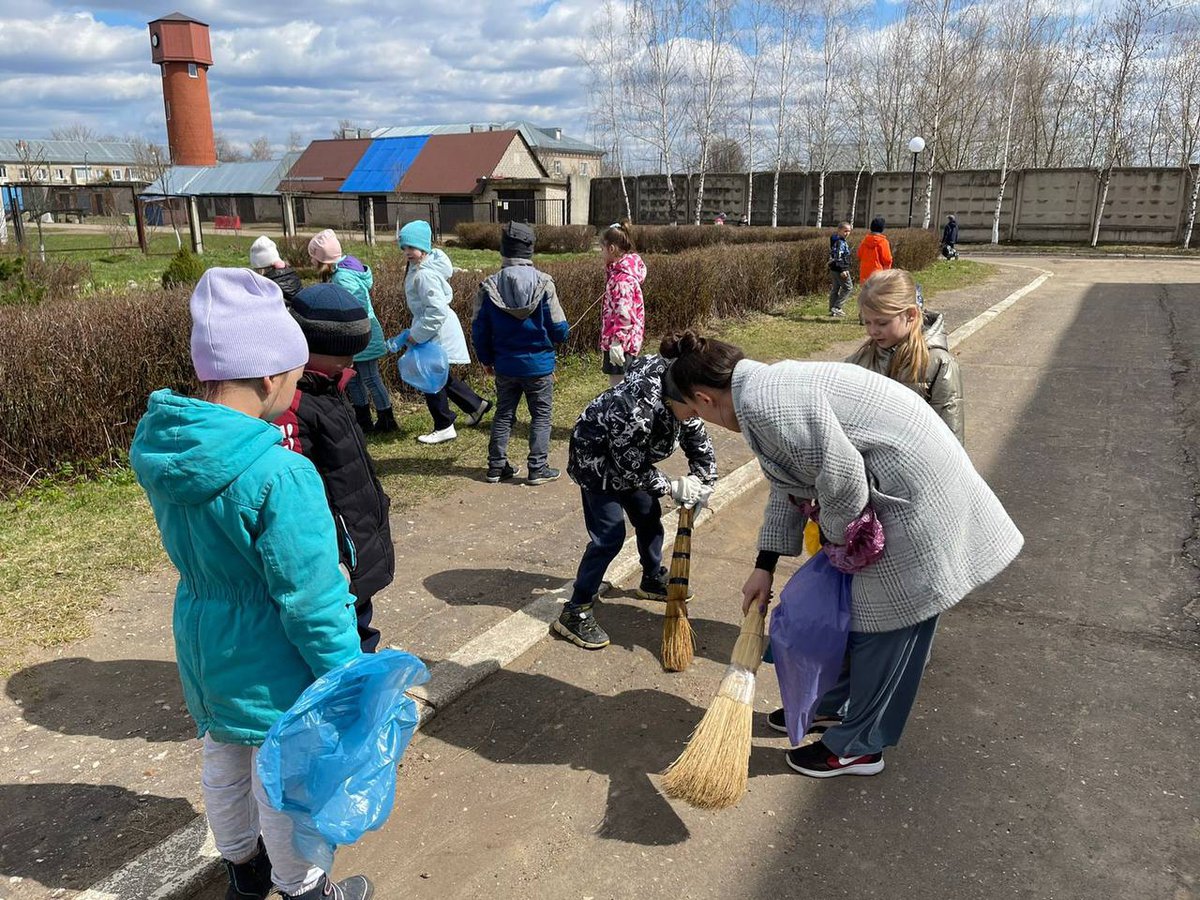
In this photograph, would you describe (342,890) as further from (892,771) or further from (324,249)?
(324,249)

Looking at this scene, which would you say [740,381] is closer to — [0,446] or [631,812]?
[631,812]

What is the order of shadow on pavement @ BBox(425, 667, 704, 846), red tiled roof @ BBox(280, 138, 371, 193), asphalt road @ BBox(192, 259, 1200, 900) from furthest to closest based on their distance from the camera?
red tiled roof @ BBox(280, 138, 371, 193), shadow on pavement @ BBox(425, 667, 704, 846), asphalt road @ BBox(192, 259, 1200, 900)

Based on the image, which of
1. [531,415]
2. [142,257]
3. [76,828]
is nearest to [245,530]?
[76,828]

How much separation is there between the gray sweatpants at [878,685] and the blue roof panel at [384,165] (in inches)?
1912

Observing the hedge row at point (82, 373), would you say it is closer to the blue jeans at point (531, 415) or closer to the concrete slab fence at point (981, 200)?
the blue jeans at point (531, 415)

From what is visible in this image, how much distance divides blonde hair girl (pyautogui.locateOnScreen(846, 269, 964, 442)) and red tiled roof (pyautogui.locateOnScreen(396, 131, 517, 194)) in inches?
1743

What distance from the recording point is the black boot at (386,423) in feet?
23.7

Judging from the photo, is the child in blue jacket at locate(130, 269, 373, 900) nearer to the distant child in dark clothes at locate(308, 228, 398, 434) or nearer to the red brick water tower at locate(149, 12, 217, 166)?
the distant child in dark clothes at locate(308, 228, 398, 434)

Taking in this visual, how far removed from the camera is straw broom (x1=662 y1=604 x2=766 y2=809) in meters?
2.66

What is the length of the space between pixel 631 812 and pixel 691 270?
9886mm

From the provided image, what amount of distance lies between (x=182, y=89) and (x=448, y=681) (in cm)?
6875

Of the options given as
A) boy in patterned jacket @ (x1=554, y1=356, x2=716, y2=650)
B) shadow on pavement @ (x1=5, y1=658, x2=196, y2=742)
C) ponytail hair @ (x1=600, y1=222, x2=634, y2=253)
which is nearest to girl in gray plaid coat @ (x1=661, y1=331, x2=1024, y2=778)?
boy in patterned jacket @ (x1=554, y1=356, x2=716, y2=650)

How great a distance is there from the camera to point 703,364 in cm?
252

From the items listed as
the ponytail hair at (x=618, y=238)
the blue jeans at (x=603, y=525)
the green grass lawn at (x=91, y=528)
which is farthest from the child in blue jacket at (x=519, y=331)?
the blue jeans at (x=603, y=525)
